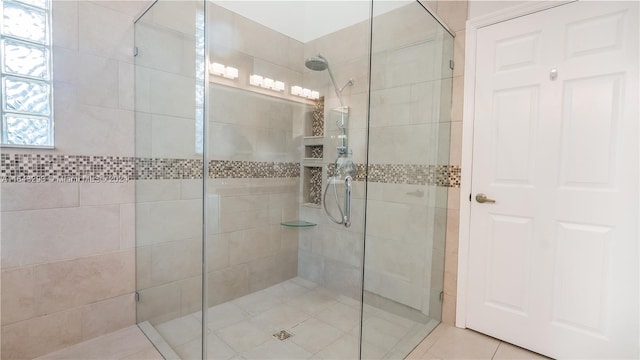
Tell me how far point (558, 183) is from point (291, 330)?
1.84 m

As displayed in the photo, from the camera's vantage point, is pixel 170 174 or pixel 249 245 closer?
pixel 170 174

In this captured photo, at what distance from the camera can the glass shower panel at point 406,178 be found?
5.82ft

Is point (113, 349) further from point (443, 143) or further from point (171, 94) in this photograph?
point (443, 143)

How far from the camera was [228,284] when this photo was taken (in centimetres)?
197

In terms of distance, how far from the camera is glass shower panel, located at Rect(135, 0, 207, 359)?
1657 mm

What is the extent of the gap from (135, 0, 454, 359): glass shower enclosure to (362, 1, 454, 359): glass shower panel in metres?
0.01

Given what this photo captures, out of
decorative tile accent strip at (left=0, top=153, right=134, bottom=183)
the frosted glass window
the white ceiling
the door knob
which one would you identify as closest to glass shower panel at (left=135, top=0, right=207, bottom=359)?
decorative tile accent strip at (left=0, top=153, right=134, bottom=183)

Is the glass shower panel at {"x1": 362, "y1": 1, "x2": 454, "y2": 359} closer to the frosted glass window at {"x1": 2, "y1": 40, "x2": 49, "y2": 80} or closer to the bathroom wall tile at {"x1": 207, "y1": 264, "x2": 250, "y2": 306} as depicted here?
the bathroom wall tile at {"x1": 207, "y1": 264, "x2": 250, "y2": 306}

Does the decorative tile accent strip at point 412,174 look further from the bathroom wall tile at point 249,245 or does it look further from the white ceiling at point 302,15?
the white ceiling at point 302,15

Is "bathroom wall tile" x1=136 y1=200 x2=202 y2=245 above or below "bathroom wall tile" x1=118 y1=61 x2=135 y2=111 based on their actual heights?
below

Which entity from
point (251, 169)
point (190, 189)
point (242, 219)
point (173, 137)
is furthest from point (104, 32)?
point (242, 219)

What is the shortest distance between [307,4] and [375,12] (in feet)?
2.63

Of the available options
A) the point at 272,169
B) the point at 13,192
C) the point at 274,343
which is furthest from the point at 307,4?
the point at 274,343

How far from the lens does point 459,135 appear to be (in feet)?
6.61
